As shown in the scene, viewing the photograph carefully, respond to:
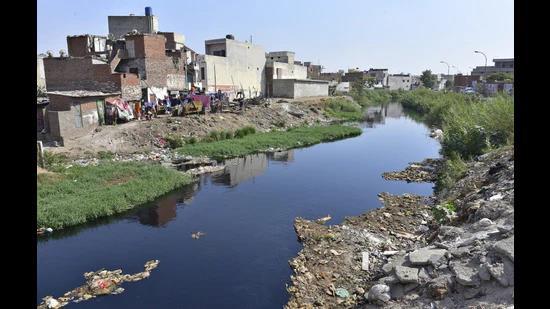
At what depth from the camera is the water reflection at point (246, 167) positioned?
1753 centimetres

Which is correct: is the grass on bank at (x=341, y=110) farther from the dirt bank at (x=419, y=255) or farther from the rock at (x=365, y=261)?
the rock at (x=365, y=261)

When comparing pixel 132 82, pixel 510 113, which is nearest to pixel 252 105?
pixel 132 82

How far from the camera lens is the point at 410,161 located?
2164 centimetres

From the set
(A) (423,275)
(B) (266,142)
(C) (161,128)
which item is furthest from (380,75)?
(A) (423,275)

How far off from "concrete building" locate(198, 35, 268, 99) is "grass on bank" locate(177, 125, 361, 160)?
27.8ft

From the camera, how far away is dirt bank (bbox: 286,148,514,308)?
19.9 ft

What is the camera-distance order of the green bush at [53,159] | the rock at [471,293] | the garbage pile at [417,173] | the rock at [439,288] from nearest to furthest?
the rock at [471,293]
the rock at [439,288]
the green bush at [53,159]
the garbage pile at [417,173]

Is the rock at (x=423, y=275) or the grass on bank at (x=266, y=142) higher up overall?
the grass on bank at (x=266, y=142)

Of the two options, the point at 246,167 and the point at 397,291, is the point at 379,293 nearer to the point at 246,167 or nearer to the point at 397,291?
the point at 397,291

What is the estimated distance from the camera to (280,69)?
1885 inches

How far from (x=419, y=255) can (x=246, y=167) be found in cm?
1337

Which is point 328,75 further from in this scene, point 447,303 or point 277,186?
point 447,303

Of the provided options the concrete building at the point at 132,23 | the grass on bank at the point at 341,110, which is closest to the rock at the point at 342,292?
the concrete building at the point at 132,23

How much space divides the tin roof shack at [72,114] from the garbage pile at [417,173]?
14.8m
